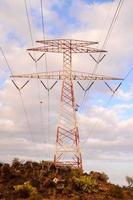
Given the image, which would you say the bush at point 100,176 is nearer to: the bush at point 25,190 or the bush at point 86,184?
the bush at point 86,184

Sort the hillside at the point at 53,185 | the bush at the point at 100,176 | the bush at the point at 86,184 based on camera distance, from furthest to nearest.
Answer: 1. the bush at the point at 100,176
2. the bush at the point at 86,184
3. the hillside at the point at 53,185

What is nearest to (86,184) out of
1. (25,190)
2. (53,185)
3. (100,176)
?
Result: (53,185)

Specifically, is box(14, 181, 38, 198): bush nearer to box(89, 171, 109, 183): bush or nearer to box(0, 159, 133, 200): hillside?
box(0, 159, 133, 200): hillside

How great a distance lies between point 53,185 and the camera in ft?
155

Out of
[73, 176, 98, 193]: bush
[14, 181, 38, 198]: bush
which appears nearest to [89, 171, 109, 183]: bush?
[73, 176, 98, 193]: bush

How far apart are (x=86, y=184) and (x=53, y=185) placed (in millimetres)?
3083

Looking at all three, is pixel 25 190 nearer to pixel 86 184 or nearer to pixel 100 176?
pixel 86 184

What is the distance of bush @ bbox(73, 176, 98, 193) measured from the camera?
46469 mm

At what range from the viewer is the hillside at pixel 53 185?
1743 inches

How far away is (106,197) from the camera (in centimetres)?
4491

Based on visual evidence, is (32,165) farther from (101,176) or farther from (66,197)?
(66,197)

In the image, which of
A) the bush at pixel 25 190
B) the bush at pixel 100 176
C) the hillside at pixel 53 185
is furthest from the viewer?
the bush at pixel 100 176

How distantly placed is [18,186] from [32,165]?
997 centimetres

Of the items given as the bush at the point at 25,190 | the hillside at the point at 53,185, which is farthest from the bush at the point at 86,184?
the bush at the point at 25,190
